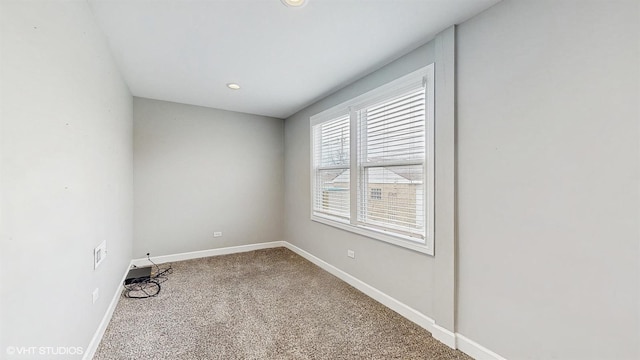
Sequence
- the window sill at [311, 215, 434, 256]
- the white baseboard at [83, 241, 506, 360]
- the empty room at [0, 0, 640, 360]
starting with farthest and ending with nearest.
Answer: the window sill at [311, 215, 434, 256], the white baseboard at [83, 241, 506, 360], the empty room at [0, 0, 640, 360]

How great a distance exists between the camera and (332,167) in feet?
11.7

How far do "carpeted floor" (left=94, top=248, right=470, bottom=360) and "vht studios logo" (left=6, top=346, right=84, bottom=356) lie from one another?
16.5 inches

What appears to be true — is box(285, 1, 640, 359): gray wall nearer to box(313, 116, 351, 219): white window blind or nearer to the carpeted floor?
the carpeted floor

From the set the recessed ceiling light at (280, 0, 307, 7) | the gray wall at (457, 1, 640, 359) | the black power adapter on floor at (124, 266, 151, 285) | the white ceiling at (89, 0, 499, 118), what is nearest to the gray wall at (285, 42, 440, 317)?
the white ceiling at (89, 0, 499, 118)

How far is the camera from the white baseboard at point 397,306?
201 centimetres

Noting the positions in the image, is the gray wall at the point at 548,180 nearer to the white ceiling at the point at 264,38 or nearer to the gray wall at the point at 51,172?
the white ceiling at the point at 264,38

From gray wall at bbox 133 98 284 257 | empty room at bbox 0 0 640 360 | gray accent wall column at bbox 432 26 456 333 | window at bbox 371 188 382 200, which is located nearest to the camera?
empty room at bbox 0 0 640 360

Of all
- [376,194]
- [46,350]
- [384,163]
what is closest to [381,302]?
[376,194]

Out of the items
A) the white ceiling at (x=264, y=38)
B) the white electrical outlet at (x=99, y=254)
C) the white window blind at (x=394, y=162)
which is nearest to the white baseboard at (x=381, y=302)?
the white electrical outlet at (x=99, y=254)

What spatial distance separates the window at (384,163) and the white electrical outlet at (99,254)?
2.37 metres

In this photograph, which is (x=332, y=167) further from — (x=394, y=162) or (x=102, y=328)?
(x=102, y=328)

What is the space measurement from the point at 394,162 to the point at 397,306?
4.54 feet

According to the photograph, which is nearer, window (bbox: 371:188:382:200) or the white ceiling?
the white ceiling

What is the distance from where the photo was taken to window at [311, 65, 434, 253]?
227 centimetres
